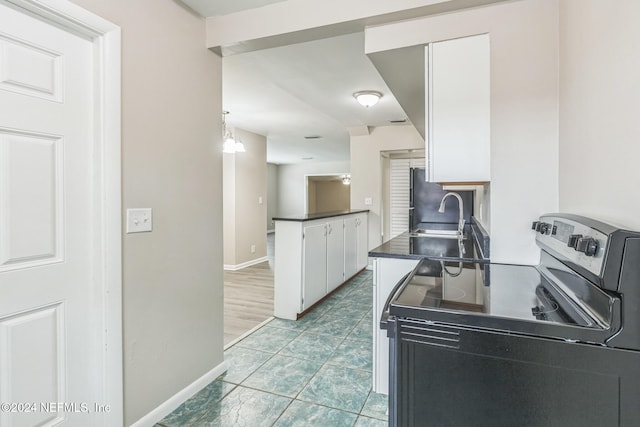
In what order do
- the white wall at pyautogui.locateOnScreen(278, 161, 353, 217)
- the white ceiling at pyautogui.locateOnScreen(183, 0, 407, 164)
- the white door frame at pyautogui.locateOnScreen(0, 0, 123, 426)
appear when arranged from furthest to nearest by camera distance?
the white wall at pyautogui.locateOnScreen(278, 161, 353, 217)
the white ceiling at pyautogui.locateOnScreen(183, 0, 407, 164)
the white door frame at pyautogui.locateOnScreen(0, 0, 123, 426)

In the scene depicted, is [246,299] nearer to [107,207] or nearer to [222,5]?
[107,207]

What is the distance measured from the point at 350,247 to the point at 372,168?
1398 millimetres

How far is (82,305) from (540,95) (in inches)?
89.4

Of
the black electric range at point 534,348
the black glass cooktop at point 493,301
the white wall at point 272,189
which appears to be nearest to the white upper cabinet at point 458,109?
the black glass cooktop at point 493,301

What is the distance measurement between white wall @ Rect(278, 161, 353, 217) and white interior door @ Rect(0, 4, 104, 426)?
8.67m

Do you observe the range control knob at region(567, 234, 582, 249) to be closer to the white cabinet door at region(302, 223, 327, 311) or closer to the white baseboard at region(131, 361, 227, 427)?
the white baseboard at region(131, 361, 227, 427)

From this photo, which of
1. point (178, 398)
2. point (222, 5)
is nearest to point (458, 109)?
point (222, 5)

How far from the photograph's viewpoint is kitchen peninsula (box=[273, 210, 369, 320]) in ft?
10.5

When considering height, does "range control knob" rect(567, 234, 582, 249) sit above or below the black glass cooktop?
above

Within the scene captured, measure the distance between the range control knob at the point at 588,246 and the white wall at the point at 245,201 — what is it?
487 cm

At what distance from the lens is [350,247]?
4500 millimetres

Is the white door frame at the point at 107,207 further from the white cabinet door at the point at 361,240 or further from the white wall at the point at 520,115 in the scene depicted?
the white cabinet door at the point at 361,240

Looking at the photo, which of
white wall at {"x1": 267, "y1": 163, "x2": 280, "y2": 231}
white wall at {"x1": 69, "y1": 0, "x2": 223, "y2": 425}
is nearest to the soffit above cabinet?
white wall at {"x1": 69, "y1": 0, "x2": 223, "y2": 425}

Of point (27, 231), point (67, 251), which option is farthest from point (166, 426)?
point (27, 231)
